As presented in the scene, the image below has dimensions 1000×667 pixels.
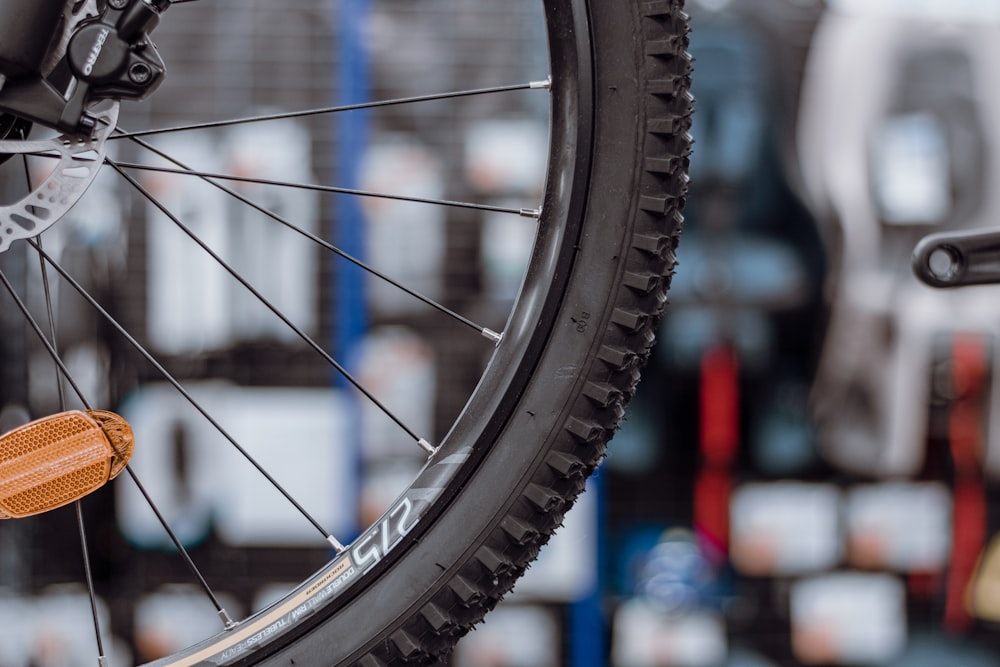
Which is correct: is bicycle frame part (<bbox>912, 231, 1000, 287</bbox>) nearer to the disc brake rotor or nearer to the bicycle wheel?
the bicycle wheel

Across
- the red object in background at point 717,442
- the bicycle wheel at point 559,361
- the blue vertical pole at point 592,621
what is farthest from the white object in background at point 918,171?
the bicycle wheel at point 559,361

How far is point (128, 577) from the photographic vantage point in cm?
301

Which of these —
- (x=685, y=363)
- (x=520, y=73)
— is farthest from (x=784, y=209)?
(x=520, y=73)

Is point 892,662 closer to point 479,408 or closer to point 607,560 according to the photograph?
point 607,560

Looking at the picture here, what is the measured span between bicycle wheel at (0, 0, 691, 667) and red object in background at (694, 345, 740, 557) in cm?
212

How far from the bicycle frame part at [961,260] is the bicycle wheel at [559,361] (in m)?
0.23

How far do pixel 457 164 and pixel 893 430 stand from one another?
1.48m

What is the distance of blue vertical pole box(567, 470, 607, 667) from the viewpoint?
3064 millimetres

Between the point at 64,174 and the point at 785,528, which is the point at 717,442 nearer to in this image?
the point at 785,528

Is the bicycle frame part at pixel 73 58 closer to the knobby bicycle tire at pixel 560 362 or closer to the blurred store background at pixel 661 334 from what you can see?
the knobby bicycle tire at pixel 560 362

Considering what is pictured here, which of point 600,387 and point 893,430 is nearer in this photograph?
point 600,387

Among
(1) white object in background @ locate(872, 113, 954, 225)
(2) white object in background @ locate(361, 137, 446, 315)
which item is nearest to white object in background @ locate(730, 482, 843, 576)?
(1) white object in background @ locate(872, 113, 954, 225)

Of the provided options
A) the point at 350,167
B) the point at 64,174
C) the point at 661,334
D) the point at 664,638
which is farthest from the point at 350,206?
the point at 64,174

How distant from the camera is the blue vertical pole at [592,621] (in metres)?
3.06
